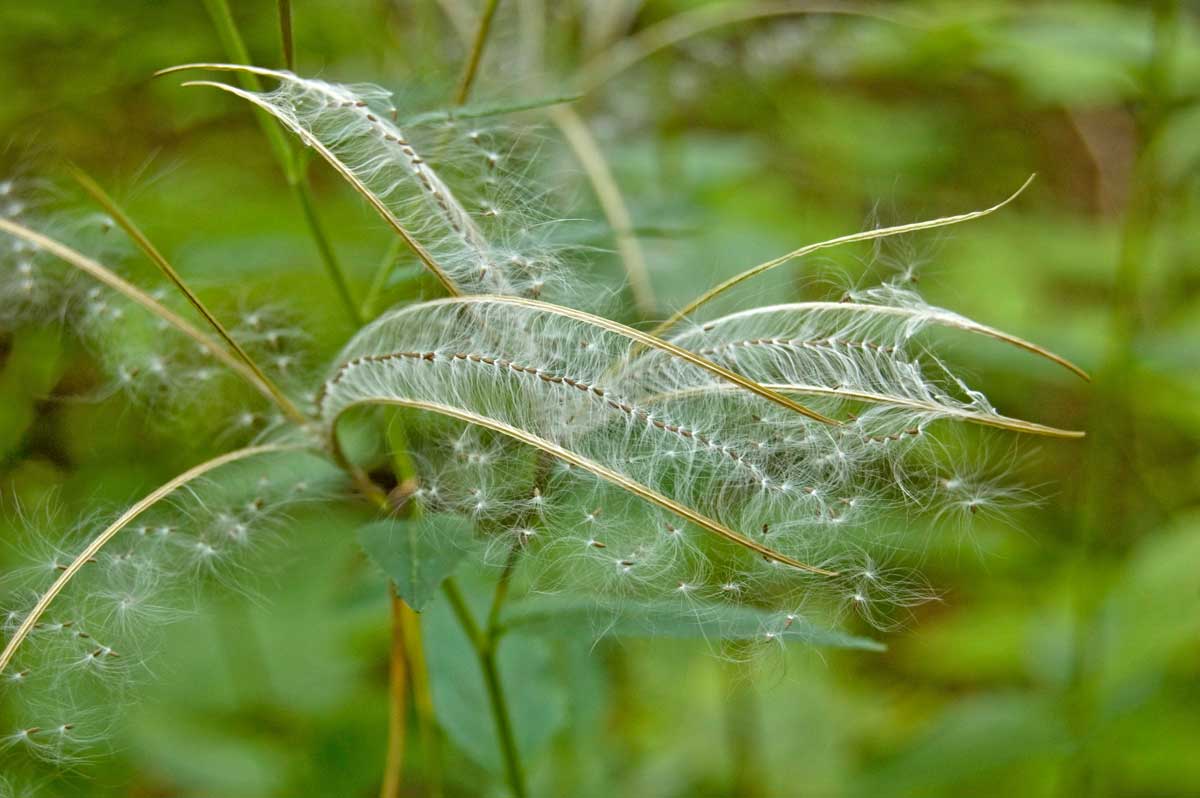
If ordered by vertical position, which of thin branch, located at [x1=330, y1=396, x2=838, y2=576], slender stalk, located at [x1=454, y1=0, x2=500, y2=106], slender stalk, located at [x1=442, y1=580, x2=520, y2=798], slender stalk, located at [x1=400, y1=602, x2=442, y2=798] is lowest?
slender stalk, located at [x1=400, y1=602, x2=442, y2=798]

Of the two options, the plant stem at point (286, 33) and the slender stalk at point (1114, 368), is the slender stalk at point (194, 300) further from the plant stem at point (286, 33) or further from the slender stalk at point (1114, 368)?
the slender stalk at point (1114, 368)

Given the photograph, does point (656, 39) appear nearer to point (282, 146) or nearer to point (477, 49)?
point (477, 49)

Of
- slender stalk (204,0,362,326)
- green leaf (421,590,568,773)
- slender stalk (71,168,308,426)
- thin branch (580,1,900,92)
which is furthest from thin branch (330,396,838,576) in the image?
thin branch (580,1,900,92)

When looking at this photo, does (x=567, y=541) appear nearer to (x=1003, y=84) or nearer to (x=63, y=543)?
(x=63, y=543)

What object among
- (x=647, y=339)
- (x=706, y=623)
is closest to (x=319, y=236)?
(x=647, y=339)

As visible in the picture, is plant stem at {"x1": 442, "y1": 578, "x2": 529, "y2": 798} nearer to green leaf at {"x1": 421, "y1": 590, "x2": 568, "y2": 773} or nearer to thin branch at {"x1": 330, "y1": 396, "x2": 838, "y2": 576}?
green leaf at {"x1": 421, "y1": 590, "x2": 568, "y2": 773}

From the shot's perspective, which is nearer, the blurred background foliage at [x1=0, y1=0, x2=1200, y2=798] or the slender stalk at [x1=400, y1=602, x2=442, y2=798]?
the slender stalk at [x1=400, y1=602, x2=442, y2=798]

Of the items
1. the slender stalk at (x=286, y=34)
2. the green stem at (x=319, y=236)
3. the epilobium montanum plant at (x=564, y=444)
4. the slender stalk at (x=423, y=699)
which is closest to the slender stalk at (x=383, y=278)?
the green stem at (x=319, y=236)
